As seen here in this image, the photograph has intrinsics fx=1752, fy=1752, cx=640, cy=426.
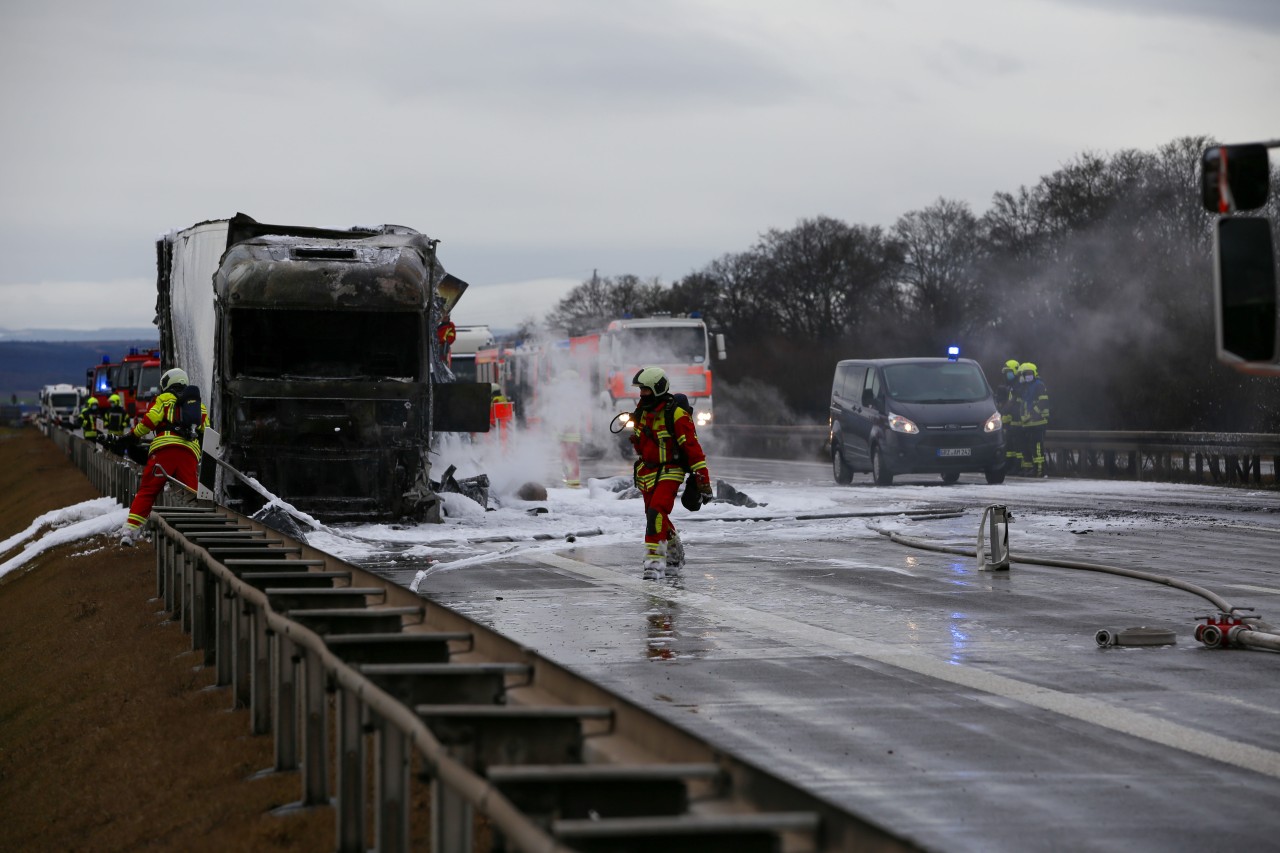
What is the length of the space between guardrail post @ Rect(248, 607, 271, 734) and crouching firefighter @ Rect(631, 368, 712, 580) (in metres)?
6.73

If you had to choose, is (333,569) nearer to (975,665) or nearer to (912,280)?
(975,665)

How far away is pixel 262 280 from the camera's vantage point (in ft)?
64.6

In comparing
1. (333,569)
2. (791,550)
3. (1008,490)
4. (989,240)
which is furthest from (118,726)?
(989,240)

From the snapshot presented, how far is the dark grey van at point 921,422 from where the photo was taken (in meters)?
28.2

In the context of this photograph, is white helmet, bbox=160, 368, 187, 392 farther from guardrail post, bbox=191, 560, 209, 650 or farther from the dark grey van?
the dark grey van

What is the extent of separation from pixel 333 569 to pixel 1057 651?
4188mm

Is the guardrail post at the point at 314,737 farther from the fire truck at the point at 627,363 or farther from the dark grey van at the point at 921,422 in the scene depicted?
the fire truck at the point at 627,363

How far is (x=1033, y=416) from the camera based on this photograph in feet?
102

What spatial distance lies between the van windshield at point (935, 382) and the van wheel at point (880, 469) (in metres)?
0.98

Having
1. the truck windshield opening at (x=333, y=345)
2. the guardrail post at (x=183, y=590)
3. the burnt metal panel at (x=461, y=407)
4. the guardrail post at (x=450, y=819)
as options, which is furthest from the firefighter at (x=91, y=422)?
the guardrail post at (x=450, y=819)

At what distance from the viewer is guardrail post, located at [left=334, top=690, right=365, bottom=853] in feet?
18.7

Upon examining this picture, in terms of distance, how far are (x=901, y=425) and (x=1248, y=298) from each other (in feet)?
73.1

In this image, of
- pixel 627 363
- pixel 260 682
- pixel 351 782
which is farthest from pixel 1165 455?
pixel 351 782

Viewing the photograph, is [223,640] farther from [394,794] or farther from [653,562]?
[653,562]
